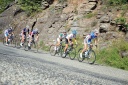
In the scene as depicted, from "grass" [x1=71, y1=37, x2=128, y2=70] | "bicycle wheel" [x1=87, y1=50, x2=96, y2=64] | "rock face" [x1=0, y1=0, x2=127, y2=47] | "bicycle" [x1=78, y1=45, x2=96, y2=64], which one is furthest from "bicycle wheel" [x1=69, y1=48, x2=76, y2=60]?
"rock face" [x1=0, y1=0, x2=127, y2=47]

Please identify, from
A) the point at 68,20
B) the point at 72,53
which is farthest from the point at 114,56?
the point at 68,20

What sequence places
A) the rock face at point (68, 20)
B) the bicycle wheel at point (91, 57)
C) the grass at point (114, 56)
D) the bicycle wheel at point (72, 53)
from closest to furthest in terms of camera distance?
the bicycle wheel at point (91, 57), the grass at point (114, 56), the bicycle wheel at point (72, 53), the rock face at point (68, 20)

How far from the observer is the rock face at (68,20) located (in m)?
23.1

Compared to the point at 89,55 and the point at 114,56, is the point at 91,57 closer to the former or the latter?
the point at 89,55

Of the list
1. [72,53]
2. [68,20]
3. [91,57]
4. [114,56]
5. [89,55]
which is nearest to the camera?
[91,57]

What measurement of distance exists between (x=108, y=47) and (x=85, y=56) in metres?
3.75

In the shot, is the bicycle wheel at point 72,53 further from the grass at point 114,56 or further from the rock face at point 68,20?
the rock face at point 68,20

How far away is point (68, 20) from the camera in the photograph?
28797 millimetres

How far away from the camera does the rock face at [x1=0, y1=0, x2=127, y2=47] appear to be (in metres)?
23.1

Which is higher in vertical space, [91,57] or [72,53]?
[72,53]

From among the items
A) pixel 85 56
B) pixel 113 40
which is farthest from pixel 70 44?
pixel 113 40

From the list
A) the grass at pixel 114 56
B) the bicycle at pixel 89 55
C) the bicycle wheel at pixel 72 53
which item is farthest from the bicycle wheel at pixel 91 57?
the bicycle wheel at pixel 72 53

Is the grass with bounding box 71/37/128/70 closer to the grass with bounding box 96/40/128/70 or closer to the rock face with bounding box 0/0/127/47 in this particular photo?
the grass with bounding box 96/40/128/70

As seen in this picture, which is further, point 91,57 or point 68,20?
point 68,20
